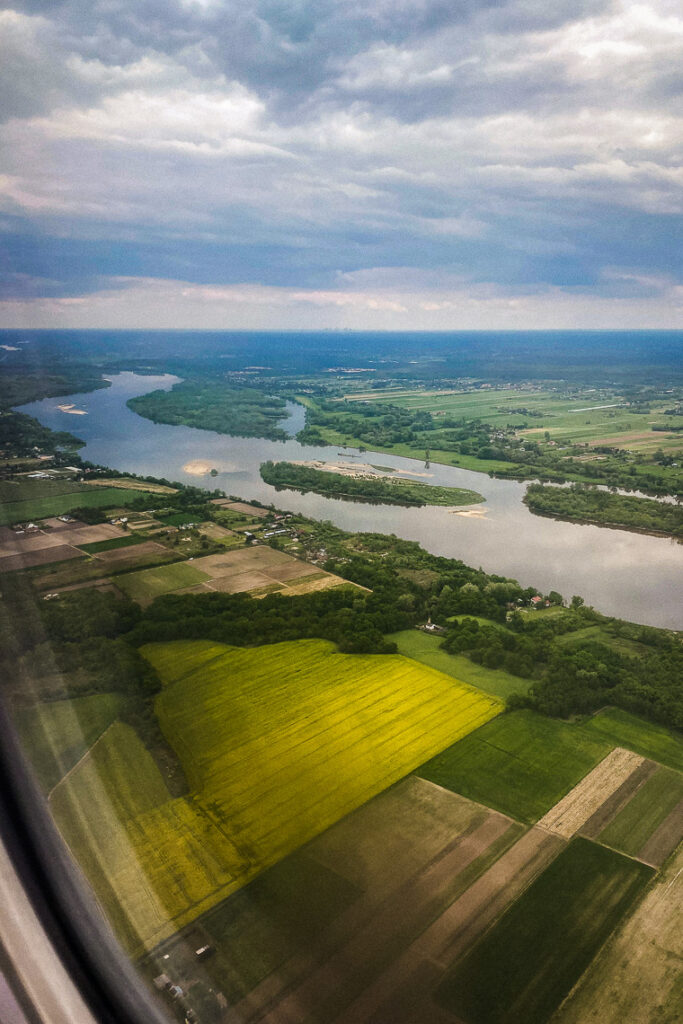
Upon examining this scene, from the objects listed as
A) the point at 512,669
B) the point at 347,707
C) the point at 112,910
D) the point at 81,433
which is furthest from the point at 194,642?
the point at 81,433

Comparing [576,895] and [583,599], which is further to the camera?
[583,599]

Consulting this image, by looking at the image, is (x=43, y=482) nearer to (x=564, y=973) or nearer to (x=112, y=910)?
(x=112, y=910)

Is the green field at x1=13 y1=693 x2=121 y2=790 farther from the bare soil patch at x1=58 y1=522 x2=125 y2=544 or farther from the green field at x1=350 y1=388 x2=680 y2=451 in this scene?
the green field at x1=350 y1=388 x2=680 y2=451

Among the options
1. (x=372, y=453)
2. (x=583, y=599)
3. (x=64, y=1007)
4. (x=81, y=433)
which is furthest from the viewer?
(x=372, y=453)

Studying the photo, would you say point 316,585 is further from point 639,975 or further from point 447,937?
point 639,975

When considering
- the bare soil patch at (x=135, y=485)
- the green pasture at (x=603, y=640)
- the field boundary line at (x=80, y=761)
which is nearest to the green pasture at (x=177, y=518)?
the bare soil patch at (x=135, y=485)

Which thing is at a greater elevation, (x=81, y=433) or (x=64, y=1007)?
(x=64, y=1007)

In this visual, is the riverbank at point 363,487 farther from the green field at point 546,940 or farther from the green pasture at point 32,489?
the green field at point 546,940
